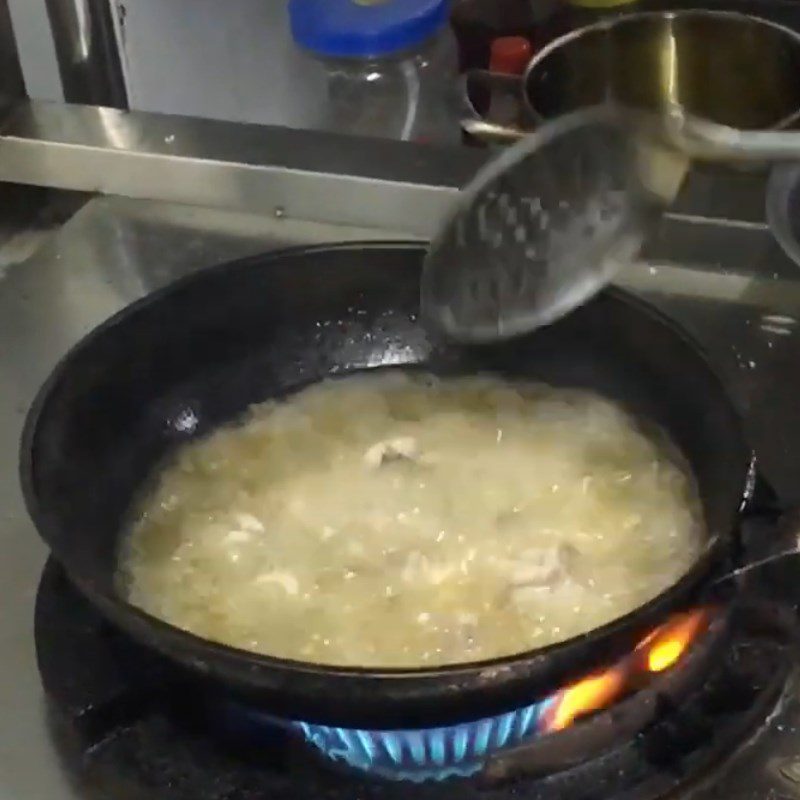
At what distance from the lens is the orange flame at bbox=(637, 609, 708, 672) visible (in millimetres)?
624

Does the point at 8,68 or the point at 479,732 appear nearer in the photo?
the point at 479,732

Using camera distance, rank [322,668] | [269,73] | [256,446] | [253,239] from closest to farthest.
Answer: [322,668]
[256,446]
[253,239]
[269,73]

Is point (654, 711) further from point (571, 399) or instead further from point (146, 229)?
point (146, 229)

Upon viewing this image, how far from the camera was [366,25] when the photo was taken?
45.4 inches

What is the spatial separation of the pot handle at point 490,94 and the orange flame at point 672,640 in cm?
49

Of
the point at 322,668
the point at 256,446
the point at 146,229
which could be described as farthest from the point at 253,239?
the point at 322,668

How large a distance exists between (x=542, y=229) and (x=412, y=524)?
195 millimetres

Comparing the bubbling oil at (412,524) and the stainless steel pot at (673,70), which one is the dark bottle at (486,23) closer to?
the stainless steel pot at (673,70)

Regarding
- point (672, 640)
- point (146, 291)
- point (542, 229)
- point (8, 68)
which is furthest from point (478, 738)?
point (8, 68)

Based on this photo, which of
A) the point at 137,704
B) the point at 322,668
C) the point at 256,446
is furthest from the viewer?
the point at 256,446

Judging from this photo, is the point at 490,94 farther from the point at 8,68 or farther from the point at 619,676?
the point at 619,676

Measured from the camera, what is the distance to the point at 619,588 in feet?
2.34

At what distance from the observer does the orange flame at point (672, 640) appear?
0.62 meters

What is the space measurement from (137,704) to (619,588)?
27cm
